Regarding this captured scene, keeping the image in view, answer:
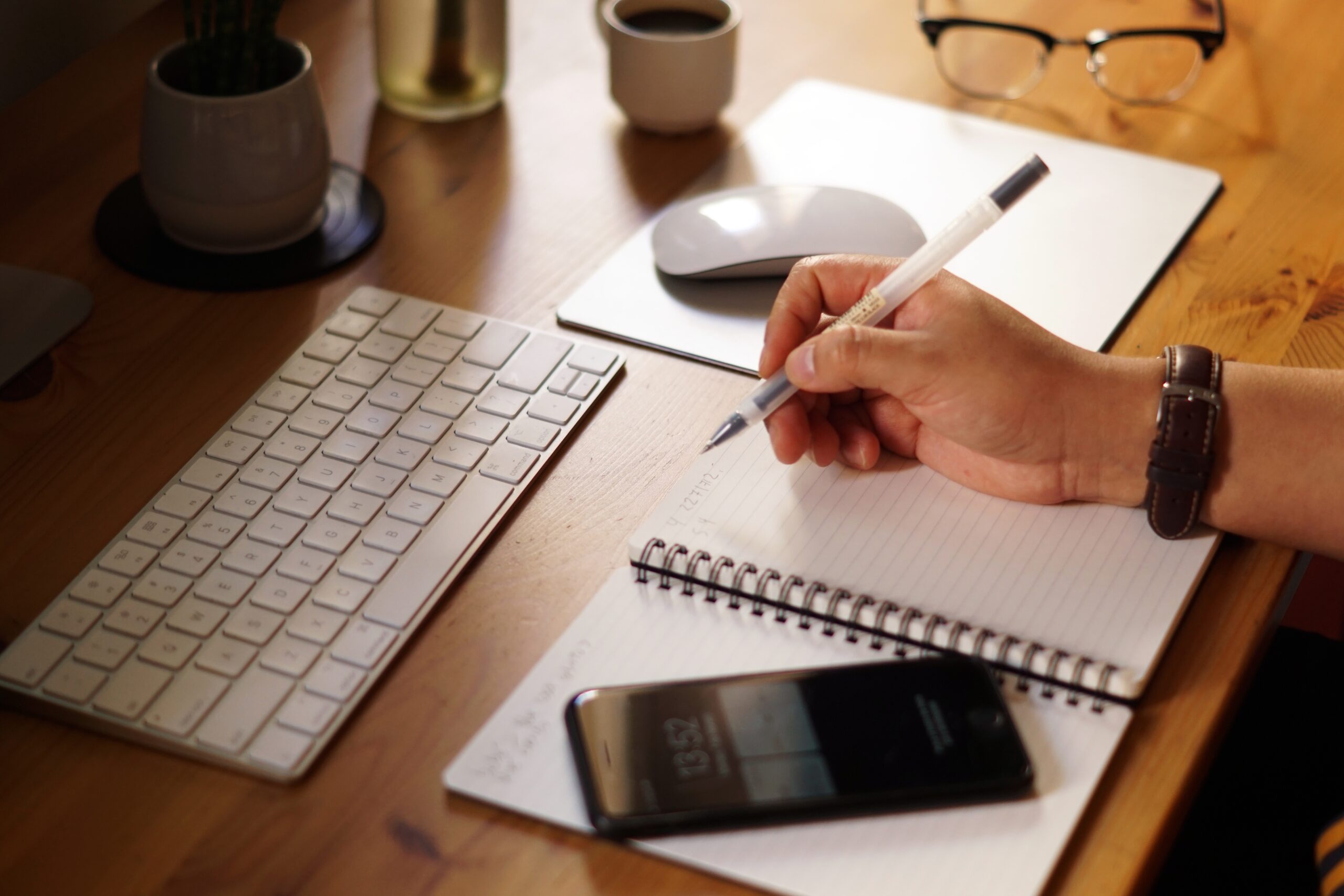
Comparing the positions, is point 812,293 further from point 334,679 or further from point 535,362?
point 334,679

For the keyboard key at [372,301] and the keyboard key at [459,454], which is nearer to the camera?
the keyboard key at [459,454]

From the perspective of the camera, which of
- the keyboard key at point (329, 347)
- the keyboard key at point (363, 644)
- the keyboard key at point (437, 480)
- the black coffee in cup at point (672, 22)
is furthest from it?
the black coffee in cup at point (672, 22)

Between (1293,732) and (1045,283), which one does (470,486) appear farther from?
(1293,732)

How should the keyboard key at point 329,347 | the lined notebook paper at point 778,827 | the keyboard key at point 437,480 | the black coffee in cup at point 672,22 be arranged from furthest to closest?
1. the black coffee in cup at point 672,22
2. the keyboard key at point 329,347
3. the keyboard key at point 437,480
4. the lined notebook paper at point 778,827

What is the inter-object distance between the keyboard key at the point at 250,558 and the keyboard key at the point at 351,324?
21 centimetres

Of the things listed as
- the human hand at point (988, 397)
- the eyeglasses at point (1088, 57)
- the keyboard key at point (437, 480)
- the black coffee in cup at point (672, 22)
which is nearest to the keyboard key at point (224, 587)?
the keyboard key at point (437, 480)

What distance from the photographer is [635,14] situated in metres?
1.17

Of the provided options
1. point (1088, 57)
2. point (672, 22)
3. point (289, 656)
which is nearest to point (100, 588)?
point (289, 656)

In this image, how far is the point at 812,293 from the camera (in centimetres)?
83

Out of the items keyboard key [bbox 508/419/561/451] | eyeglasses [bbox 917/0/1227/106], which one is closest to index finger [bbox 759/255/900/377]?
keyboard key [bbox 508/419/561/451]

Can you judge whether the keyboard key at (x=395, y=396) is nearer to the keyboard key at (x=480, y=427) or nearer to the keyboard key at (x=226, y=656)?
the keyboard key at (x=480, y=427)

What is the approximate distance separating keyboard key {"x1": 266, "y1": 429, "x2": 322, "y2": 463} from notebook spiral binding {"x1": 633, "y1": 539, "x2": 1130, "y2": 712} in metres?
0.23

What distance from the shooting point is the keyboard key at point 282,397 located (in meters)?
0.82

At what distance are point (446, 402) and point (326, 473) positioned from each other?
0.10 meters
